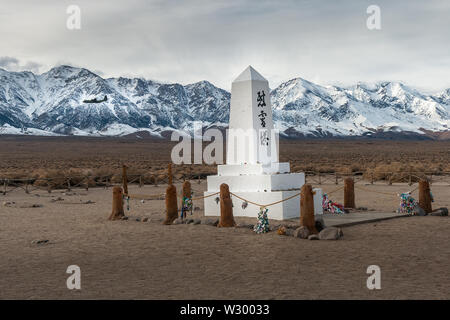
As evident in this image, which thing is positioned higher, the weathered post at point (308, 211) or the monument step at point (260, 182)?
the monument step at point (260, 182)

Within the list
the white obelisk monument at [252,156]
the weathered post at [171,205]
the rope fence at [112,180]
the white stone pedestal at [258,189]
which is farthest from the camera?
the rope fence at [112,180]

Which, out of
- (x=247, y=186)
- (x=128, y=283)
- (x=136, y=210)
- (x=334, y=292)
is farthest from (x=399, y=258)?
(x=136, y=210)

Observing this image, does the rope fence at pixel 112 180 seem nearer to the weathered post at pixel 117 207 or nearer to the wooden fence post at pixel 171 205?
the weathered post at pixel 117 207

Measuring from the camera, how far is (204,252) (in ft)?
31.4

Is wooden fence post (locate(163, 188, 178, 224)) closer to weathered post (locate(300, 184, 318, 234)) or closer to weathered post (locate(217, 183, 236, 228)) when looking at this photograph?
weathered post (locate(217, 183, 236, 228))

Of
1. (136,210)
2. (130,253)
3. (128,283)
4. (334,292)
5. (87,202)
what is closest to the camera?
(334,292)

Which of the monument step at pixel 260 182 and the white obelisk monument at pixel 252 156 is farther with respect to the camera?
the white obelisk monument at pixel 252 156

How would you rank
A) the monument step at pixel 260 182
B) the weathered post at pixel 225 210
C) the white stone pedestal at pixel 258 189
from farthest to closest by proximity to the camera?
the monument step at pixel 260 182, the white stone pedestal at pixel 258 189, the weathered post at pixel 225 210

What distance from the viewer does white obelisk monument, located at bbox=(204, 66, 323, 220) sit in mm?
14008

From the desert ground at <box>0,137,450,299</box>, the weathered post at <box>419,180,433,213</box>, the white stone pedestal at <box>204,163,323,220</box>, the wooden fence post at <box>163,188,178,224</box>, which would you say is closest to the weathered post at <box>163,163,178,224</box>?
the wooden fence post at <box>163,188,178,224</box>

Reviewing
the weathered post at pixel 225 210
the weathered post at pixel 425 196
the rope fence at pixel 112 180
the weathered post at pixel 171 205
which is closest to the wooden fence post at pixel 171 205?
the weathered post at pixel 171 205

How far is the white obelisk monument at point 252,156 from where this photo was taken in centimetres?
1401
